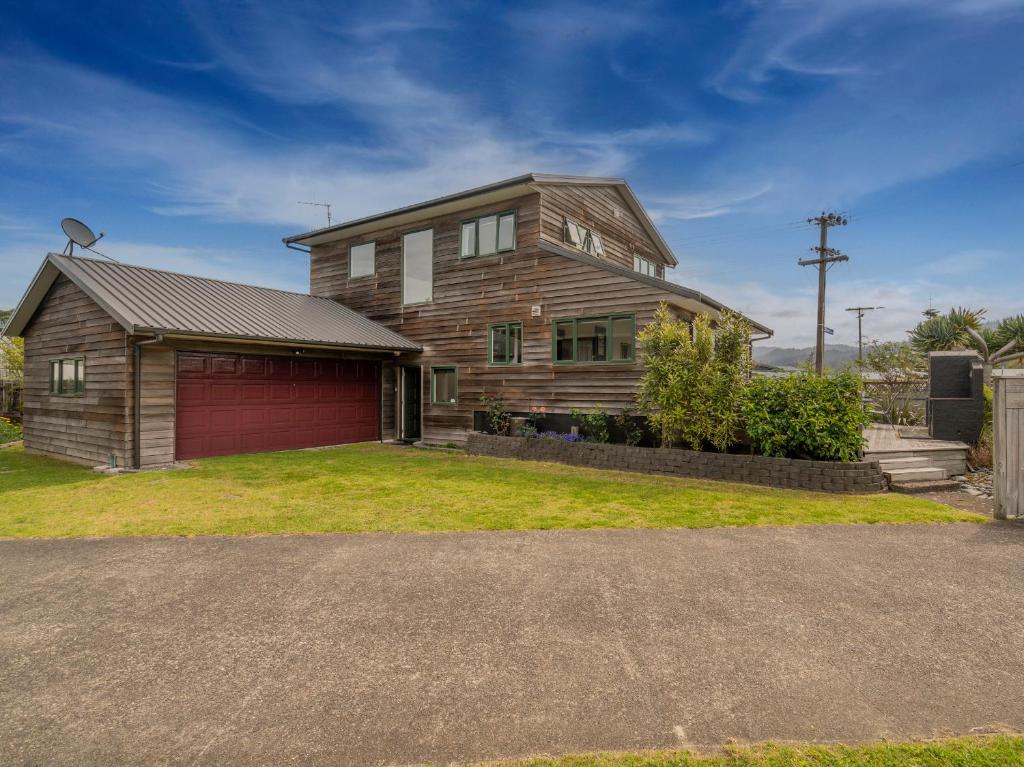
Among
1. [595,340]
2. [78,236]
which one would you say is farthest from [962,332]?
[78,236]

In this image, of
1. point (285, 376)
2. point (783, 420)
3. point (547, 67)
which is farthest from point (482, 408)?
point (547, 67)

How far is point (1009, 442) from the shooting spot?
6328 millimetres

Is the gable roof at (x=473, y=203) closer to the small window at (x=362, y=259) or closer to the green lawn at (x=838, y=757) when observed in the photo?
the small window at (x=362, y=259)

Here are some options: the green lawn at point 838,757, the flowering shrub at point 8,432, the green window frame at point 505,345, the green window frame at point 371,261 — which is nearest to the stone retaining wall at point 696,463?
the green window frame at point 505,345

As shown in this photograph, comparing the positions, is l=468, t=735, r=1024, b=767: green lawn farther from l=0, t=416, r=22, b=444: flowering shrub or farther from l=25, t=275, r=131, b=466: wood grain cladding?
l=0, t=416, r=22, b=444: flowering shrub

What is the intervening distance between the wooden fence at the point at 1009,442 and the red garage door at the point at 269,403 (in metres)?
14.1

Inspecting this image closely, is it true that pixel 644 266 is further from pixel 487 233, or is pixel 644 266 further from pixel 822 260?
pixel 822 260

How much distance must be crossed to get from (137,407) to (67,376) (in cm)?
378

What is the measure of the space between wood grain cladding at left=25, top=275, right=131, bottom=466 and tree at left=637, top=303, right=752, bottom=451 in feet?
37.5

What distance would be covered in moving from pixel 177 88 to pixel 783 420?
19039 mm

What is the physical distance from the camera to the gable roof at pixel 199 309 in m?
10.6

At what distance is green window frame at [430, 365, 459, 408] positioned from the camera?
48.3 ft

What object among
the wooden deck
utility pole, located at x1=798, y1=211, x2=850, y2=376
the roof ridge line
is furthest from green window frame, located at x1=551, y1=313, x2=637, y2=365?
utility pole, located at x1=798, y1=211, x2=850, y2=376

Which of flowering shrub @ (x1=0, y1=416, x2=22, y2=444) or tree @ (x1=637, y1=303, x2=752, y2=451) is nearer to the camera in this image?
tree @ (x1=637, y1=303, x2=752, y2=451)
